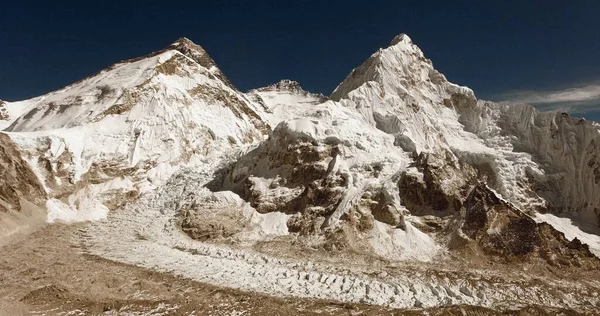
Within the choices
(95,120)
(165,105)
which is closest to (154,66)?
(165,105)

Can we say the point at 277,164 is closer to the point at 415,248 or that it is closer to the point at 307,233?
the point at 307,233

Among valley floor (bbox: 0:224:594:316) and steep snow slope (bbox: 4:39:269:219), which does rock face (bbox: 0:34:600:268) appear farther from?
valley floor (bbox: 0:224:594:316)

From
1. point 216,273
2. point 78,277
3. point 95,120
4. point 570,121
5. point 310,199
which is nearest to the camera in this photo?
point 78,277

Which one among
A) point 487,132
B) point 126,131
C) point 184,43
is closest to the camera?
point 126,131

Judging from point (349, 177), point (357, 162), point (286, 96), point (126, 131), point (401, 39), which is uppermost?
point (286, 96)

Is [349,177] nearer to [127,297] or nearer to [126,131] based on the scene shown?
[127,297]

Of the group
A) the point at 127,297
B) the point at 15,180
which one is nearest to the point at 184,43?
the point at 15,180
